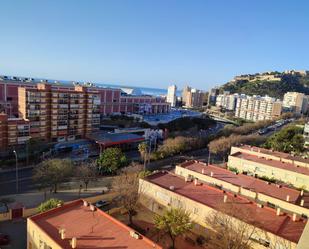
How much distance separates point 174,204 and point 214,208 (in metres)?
4.31

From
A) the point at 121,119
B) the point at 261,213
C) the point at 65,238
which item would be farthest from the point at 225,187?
the point at 121,119

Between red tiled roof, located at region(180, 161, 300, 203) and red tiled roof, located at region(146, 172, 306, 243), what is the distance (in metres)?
4.74

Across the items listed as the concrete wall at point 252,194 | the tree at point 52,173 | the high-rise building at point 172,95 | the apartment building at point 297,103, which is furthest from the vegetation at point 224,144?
the high-rise building at point 172,95

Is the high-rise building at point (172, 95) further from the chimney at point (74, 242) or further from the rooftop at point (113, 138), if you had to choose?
the chimney at point (74, 242)

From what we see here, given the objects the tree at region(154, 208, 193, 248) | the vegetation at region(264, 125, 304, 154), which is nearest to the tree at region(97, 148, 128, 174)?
the tree at region(154, 208, 193, 248)

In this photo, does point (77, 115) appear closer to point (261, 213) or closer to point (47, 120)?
point (47, 120)

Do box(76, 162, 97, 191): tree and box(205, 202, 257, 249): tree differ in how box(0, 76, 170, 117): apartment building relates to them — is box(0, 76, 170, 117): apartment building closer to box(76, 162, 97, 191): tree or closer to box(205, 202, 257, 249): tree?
box(76, 162, 97, 191): tree

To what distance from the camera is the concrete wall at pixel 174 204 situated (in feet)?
64.6

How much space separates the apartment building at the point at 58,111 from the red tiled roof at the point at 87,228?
33908 mm

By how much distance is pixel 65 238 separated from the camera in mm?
16766

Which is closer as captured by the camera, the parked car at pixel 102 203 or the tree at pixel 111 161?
the parked car at pixel 102 203

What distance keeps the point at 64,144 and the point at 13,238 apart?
104ft

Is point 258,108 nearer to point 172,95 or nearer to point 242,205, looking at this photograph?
point 172,95

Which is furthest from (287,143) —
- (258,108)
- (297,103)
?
(297,103)
